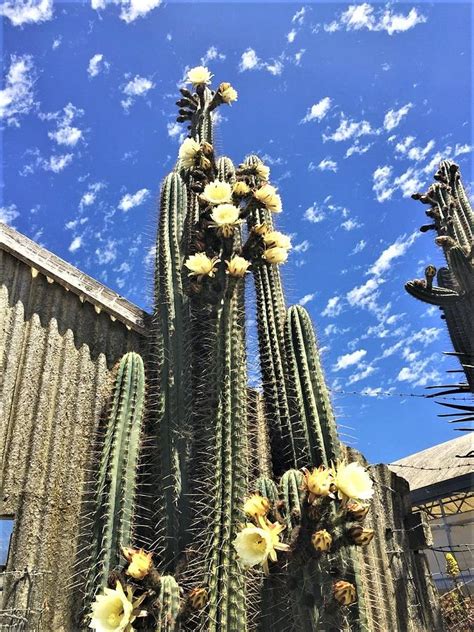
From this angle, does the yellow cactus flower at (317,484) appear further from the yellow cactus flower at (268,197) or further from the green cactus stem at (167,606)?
the yellow cactus flower at (268,197)

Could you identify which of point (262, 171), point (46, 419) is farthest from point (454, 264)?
point (46, 419)

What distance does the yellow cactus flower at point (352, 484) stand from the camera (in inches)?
112

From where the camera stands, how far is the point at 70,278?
4578 mm

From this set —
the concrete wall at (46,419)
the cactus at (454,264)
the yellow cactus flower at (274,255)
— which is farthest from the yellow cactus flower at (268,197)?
the cactus at (454,264)

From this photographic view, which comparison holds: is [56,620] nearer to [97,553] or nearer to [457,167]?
[97,553]

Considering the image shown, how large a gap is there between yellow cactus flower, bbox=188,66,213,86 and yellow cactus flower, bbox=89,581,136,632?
442 centimetres

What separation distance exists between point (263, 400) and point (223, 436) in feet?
3.79

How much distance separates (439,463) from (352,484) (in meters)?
10.1

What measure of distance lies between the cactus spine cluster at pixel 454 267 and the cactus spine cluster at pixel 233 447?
2007 millimetres

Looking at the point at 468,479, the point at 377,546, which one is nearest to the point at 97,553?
the point at 377,546

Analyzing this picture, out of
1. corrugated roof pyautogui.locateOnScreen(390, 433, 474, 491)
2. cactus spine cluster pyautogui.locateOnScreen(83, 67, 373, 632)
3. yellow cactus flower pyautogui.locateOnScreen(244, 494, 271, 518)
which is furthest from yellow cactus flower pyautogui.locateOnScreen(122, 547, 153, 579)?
corrugated roof pyautogui.locateOnScreen(390, 433, 474, 491)

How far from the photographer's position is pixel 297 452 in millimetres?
3777

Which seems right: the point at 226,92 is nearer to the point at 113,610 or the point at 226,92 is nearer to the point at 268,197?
the point at 268,197

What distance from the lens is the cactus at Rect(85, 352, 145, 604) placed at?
3051 mm
